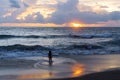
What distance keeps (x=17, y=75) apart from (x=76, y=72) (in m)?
3.13

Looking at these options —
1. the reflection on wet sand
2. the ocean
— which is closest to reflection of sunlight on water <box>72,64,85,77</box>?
the reflection on wet sand

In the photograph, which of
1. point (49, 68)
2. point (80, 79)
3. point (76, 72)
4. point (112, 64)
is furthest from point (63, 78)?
point (112, 64)

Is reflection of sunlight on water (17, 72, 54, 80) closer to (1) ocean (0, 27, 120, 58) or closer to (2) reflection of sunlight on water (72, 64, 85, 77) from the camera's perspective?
(2) reflection of sunlight on water (72, 64, 85, 77)

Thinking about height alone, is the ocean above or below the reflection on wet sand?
above

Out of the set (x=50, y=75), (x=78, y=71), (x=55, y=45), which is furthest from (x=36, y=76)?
(x=55, y=45)

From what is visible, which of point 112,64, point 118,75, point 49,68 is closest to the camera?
point 118,75

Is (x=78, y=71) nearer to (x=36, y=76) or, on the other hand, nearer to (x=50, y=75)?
(x=50, y=75)

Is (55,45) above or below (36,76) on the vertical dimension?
above

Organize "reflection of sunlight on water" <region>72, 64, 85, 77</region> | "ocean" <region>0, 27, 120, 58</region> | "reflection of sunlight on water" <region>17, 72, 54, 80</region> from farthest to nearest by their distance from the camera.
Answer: "ocean" <region>0, 27, 120, 58</region> → "reflection of sunlight on water" <region>72, 64, 85, 77</region> → "reflection of sunlight on water" <region>17, 72, 54, 80</region>

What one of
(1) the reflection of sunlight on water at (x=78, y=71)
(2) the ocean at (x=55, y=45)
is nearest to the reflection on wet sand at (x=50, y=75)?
(1) the reflection of sunlight on water at (x=78, y=71)

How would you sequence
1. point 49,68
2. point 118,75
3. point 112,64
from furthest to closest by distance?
point 112,64
point 49,68
point 118,75

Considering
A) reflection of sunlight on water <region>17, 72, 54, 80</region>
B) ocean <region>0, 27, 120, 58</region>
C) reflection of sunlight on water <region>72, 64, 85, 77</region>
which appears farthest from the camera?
ocean <region>0, 27, 120, 58</region>

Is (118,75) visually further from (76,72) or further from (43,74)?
(43,74)

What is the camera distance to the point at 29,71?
52.5 ft
